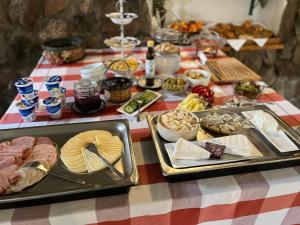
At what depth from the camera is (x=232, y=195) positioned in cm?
63

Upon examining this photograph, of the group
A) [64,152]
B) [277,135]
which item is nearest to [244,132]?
[277,135]

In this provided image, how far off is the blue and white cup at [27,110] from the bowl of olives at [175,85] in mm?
531

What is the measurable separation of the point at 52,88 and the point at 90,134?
0.32 m

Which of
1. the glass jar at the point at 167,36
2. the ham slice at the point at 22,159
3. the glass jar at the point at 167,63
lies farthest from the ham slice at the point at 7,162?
the glass jar at the point at 167,36

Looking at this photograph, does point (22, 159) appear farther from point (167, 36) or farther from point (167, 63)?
point (167, 36)

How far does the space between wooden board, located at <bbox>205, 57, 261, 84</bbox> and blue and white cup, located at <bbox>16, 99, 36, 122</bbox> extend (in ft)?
2.61

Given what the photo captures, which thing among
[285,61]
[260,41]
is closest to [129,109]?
[260,41]

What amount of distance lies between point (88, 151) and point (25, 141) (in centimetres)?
20

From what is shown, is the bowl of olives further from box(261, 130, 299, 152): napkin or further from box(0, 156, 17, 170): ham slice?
box(0, 156, 17, 170): ham slice

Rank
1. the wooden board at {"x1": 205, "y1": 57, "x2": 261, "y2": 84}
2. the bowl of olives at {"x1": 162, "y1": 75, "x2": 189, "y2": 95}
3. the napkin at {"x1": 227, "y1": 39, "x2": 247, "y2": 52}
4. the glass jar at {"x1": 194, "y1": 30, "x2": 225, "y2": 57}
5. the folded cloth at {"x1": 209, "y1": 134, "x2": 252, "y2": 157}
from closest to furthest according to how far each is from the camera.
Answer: the folded cloth at {"x1": 209, "y1": 134, "x2": 252, "y2": 157} < the bowl of olives at {"x1": 162, "y1": 75, "x2": 189, "y2": 95} < the wooden board at {"x1": 205, "y1": 57, "x2": 261, "y2": 84} < the glass jar at {"x1": 194, "y1": 30, "x2": 225, "y2": 57} < the napkin at {"x1": 227, "y1": 39, "x2": 247, "y2": 52}

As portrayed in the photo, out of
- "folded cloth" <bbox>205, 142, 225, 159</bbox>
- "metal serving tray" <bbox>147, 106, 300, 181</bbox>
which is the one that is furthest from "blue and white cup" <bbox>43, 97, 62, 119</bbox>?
"folded cloth" <bbox>205, 142, 225, 159</bbox>

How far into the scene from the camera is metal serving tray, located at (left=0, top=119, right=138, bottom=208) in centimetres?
58

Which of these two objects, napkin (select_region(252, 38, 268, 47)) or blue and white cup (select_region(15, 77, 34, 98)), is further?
napkin (select_region(252, 38, 268, 47))

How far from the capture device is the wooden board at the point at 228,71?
1.21m
